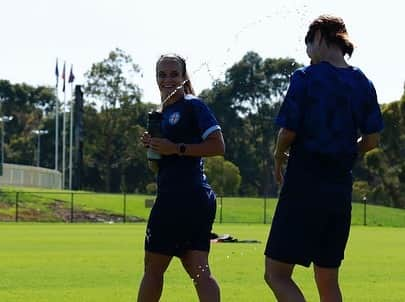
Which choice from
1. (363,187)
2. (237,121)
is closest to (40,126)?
(237,121)

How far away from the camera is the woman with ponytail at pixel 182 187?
7781 millimetres

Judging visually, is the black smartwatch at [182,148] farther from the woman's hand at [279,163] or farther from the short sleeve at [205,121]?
the woman's hand at [279,163]

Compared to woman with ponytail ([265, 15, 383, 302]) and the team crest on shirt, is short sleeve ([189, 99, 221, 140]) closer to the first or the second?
the team crest on shirt

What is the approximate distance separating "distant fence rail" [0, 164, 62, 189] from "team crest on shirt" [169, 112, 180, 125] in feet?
256

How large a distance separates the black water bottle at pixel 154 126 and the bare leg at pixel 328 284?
1.46m

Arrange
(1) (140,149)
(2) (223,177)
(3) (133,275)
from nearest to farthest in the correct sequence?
(3) (133,275) → (2) (223,177) → (1) (140,149)

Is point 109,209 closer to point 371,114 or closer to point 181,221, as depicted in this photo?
point 181,221

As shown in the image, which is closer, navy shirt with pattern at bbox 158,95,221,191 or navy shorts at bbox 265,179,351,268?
navy shorts at bbox 265,179,351,268

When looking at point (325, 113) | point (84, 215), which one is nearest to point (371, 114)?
point (325, 113)

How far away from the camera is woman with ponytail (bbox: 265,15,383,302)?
6746 mm

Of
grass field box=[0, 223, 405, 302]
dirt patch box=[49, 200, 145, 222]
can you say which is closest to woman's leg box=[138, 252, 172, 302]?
grass field box=[0, 223, 405, 302]

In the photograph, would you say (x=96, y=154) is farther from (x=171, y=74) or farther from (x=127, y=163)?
(x=171, y=74)

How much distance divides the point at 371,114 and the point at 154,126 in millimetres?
1571

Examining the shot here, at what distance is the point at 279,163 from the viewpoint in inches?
273
